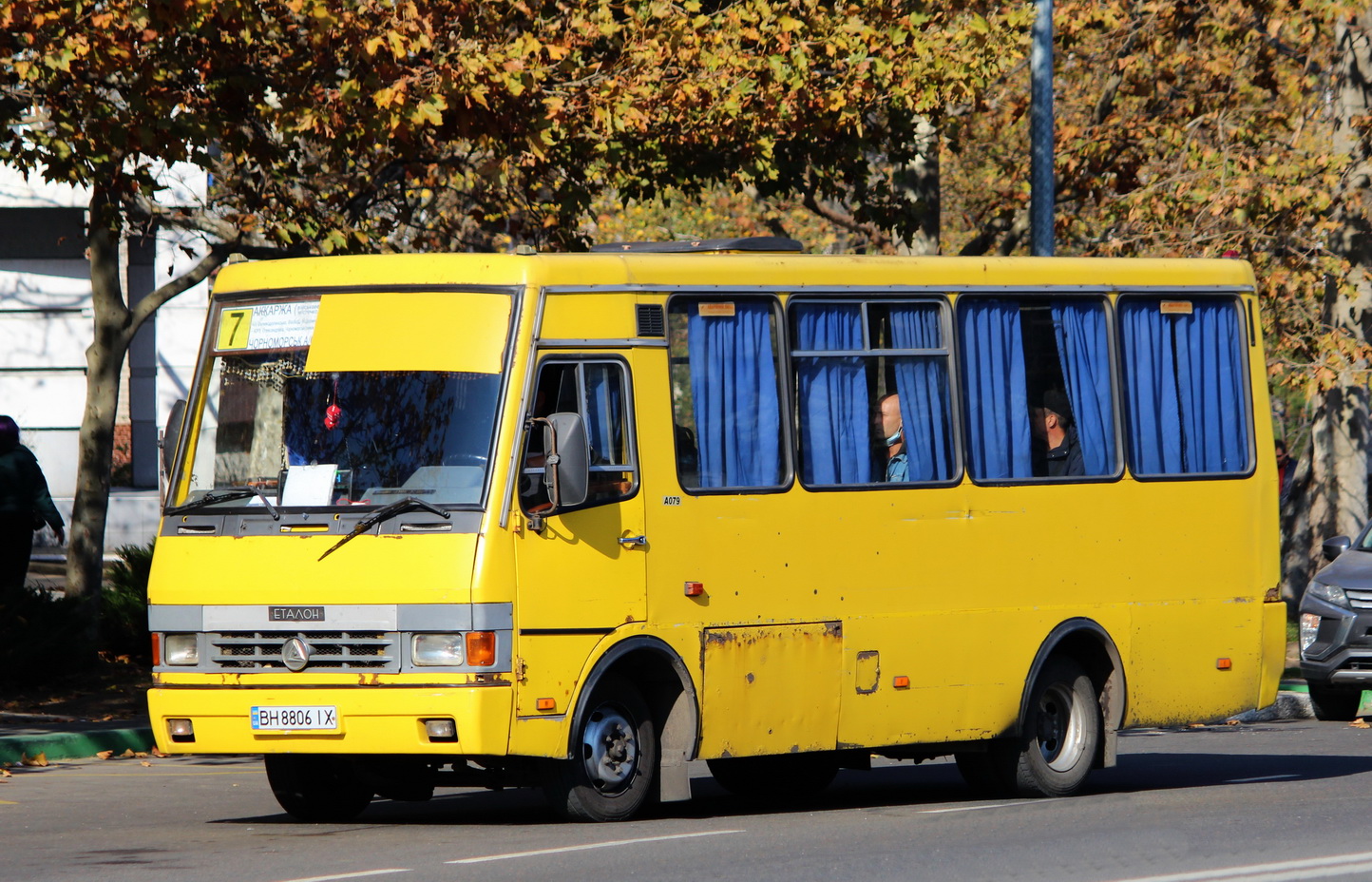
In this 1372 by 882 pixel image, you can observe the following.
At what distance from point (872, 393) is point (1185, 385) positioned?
2.34 meters

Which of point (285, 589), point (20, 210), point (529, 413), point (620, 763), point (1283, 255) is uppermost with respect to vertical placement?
point (20, 210)

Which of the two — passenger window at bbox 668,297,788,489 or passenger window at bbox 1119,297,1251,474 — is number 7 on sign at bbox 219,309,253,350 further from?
passenger window at bbox 1119,297,1251,474

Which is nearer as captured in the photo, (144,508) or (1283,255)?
(1283,255)

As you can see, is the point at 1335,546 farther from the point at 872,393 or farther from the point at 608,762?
the point at 608,762

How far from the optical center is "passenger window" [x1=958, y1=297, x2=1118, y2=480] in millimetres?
12008

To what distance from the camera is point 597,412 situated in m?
10.5

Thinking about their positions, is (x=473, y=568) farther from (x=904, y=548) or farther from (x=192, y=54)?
(x=192, y=54)

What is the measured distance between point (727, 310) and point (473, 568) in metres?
2.06

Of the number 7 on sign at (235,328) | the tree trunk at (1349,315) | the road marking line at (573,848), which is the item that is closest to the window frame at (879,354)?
the road marking line at (573,848)

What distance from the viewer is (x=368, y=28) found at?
14.5m

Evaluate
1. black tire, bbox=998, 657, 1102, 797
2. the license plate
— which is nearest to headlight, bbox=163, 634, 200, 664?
the license plate

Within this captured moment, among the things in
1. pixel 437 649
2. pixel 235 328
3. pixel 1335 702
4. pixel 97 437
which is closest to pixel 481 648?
pixel 437 649

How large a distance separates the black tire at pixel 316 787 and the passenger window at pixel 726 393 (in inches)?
88.3

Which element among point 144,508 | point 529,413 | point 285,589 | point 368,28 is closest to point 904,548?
point 529,413
